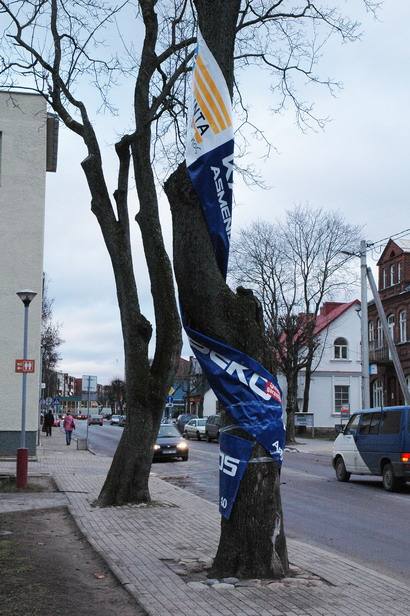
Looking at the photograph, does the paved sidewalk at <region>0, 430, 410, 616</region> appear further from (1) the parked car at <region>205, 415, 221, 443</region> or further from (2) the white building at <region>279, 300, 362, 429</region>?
(2) the white building at <region>279, 300, 362, 429</region>

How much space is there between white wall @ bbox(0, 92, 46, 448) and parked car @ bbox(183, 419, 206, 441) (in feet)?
74.2

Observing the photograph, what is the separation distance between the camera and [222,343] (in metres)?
7.39

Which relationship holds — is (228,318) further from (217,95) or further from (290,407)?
(290,407)

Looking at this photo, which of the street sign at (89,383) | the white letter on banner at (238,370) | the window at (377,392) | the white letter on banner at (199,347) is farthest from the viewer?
the window at (377,392)

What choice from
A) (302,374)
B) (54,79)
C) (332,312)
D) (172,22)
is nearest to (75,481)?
(54,79)

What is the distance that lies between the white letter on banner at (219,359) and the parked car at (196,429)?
129 feet

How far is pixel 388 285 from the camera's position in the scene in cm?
4772

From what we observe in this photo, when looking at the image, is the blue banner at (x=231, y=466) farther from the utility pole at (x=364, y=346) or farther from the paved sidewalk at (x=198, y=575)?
the utility pole at (x=364, y=346)

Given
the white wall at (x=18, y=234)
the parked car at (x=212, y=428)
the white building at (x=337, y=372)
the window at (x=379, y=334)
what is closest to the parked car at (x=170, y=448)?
the white wall at (x=18, y=234)

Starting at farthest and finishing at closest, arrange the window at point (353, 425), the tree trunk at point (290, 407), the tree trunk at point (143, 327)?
the tree trunk at point (290, 407)
the window at point (353, 425)
the tree trunk at point (143, 327)

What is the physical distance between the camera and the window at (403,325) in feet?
147

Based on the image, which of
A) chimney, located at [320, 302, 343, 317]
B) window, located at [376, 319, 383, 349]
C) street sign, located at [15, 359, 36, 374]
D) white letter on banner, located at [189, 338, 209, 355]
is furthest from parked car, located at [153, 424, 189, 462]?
chimney, located at [320, 302, 343, 317]

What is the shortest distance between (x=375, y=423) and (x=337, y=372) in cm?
4135

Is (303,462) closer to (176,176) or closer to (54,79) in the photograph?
(54,79)
